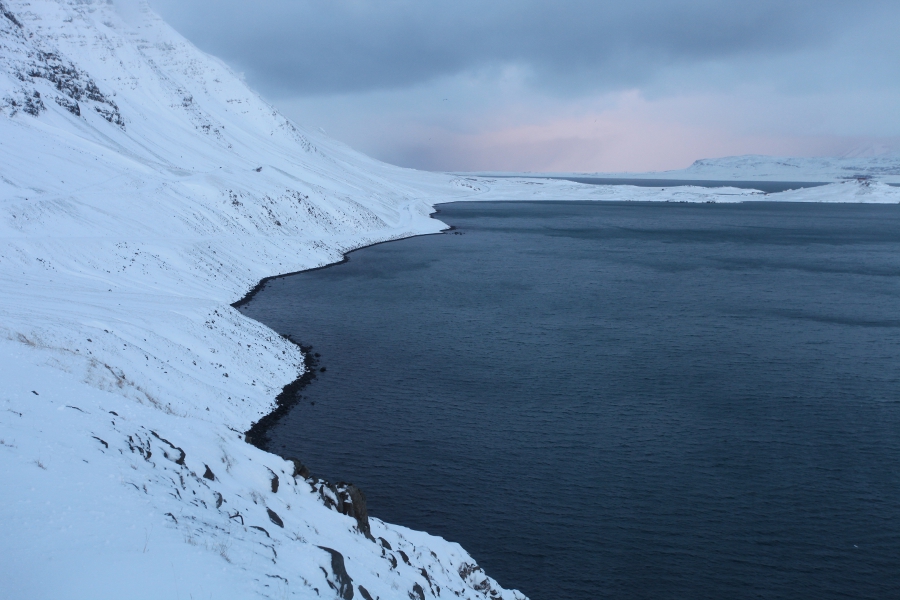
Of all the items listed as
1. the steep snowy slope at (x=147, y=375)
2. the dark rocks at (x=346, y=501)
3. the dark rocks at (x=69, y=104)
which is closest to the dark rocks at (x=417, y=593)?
the steep snowy slope at (x=147, y=375)

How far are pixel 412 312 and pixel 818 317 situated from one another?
26.5 meters

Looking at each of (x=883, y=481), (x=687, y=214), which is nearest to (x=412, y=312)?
(x=883, y=481)

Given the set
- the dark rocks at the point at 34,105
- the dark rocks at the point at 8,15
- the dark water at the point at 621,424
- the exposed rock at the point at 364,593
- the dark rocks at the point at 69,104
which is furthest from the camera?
the dark rocks at the point at 8,15

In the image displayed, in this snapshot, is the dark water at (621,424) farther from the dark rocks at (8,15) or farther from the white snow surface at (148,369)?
the dark rocks at (8,15)

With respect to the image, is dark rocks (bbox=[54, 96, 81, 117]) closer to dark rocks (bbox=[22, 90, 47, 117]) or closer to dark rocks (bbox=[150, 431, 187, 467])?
dark rocks (bbox=[22, 90, 47, 117])

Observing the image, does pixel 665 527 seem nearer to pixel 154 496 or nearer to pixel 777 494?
pixel 777 494

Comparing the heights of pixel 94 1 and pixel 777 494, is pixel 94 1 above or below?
above

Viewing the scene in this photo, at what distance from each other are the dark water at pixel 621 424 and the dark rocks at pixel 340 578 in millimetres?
6696

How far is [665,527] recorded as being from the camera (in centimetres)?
1966

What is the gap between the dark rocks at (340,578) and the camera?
11.5 meters

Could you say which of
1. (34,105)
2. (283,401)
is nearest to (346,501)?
(283,401)

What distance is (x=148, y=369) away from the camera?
2555 centimetres

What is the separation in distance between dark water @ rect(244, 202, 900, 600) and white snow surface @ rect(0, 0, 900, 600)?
264cm

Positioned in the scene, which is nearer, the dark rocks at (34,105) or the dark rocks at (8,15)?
the dark rocks at (34,105)
